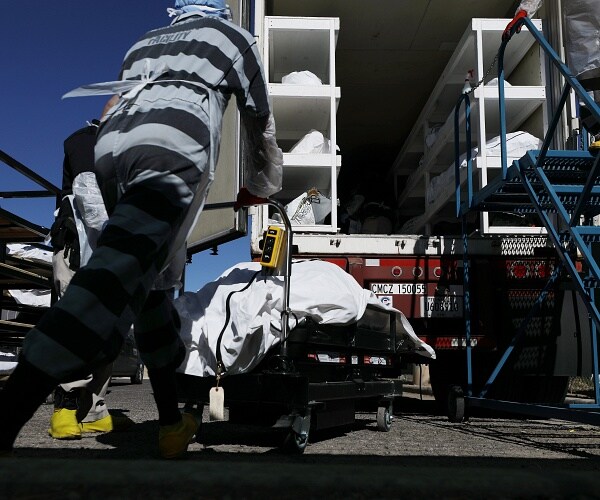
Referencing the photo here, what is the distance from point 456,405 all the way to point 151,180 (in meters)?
3.32

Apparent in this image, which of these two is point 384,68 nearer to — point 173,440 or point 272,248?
point 272,248

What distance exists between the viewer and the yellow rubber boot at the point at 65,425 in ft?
10.1

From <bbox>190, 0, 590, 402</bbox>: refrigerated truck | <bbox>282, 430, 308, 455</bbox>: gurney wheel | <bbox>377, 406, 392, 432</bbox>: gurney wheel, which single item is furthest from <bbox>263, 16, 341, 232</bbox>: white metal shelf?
<bbox>282, 430, 308, 455</bbox>: gurney wheel

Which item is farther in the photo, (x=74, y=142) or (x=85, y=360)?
(x=74, y=142)

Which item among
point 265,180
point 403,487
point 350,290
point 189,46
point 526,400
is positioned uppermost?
point 189,46

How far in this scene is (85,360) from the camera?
1.62 m

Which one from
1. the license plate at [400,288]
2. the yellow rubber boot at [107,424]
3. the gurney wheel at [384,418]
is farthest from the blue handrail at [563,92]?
the yellow rubber boot at [107,424]

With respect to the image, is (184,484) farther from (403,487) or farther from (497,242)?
(497,242)

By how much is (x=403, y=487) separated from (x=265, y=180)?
1.62 m

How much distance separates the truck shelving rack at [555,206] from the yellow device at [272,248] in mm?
1510

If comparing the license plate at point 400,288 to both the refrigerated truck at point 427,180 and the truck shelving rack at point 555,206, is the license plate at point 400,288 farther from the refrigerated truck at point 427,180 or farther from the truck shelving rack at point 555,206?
the truck shelving rack at point 555,206

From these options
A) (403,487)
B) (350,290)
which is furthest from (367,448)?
(403,487)

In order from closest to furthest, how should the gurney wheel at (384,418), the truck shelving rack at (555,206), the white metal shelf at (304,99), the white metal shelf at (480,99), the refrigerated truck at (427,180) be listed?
the truck shelving rack at (555,206)
the gurney wheel at (384,418)
the refrigerated truck at (427,180)
the white metal shelf at (304,99)
the white metal shelf at (480,99)

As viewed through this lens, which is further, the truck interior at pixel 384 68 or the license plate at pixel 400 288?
the truck interior at pixel 384 68
